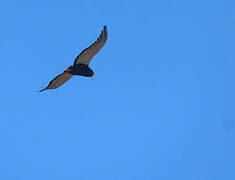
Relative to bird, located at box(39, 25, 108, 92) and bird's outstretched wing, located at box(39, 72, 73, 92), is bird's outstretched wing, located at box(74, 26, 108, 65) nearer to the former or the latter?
bird, located at box(39, 25, 108, 92)

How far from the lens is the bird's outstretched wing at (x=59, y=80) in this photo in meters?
24.0

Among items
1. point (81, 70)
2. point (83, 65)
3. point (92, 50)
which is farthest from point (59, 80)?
point (92, 50)

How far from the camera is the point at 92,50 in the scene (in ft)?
72.6

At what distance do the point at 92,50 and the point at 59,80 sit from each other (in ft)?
11.9

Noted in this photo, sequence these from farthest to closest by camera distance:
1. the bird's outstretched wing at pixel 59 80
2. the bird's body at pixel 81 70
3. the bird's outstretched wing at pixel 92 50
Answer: the bird's outstretched wing at pixel 59 80 < the bird's body at pixel 81 70 < the bird's outstretched wing at pixel 92 50

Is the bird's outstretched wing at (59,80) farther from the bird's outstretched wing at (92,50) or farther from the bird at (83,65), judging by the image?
the bird's outstretched wing at (92,50)

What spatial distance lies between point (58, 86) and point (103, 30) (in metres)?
5.46

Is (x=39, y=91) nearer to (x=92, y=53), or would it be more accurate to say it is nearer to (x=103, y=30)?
(x=92, y=53)

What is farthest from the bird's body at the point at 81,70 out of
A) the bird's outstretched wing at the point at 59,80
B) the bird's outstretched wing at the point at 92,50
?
the bird's outstretched wing at the point at 59,80

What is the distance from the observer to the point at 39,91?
23047 mm

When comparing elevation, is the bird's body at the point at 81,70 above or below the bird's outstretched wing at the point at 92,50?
below

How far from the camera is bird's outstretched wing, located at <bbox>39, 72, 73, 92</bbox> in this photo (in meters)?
24.0

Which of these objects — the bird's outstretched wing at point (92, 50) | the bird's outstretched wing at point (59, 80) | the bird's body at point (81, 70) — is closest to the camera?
the bird's outstretched wing at point (92, 50)

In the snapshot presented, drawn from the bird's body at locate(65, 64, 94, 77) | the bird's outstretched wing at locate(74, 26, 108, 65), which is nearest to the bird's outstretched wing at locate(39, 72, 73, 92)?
the bird's body at locate(65, 64, 94, 77)
